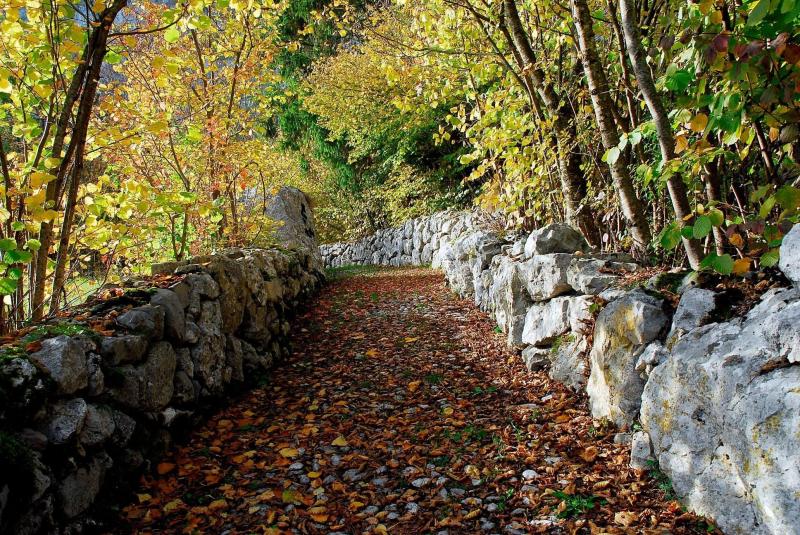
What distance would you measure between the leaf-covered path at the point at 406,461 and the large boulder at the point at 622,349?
0.22 meters

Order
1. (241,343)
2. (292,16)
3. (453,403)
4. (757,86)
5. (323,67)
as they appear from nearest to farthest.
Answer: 1. (757,86)
2. (453,403)
3. (241,343)
4. (323,67)
5. (292,16)

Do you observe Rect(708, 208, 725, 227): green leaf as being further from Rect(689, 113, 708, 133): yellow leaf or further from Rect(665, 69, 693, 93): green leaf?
Rect(665, 69, 693, 93): green leaf

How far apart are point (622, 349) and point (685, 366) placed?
0.70 metres

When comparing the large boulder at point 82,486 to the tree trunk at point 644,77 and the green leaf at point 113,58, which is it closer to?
the green leaf at point 113,58

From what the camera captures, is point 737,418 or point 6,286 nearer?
point 737,418

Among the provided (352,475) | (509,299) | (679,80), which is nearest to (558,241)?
(509,299)

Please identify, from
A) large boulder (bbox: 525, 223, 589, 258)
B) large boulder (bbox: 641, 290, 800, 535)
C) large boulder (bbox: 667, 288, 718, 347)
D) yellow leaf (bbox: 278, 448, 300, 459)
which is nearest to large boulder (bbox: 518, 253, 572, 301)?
large boulder (bbox: 525, 223, 589, 258)

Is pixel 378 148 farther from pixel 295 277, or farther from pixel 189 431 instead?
pixel 189 431

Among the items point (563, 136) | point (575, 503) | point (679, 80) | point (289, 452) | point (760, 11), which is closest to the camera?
point (760, 11)

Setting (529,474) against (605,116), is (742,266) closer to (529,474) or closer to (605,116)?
→ (529,474)

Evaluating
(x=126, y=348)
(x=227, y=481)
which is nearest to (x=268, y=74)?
(x=126, y=348)

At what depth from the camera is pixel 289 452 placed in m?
3.69

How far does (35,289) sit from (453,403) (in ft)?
11.1

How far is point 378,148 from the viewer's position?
627 inches
